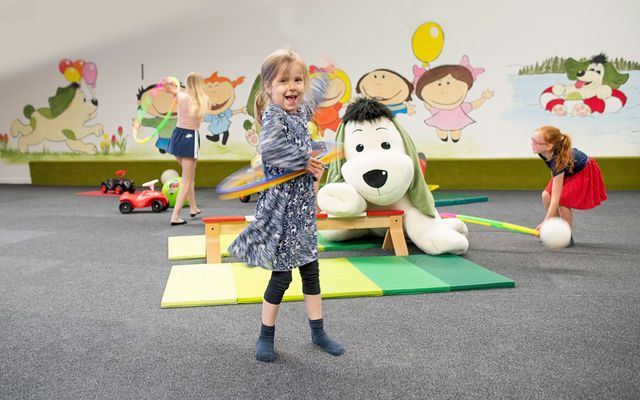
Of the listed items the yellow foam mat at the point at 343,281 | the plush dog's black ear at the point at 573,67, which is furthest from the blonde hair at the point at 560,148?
the plush dog's black ear at the point at 573,67

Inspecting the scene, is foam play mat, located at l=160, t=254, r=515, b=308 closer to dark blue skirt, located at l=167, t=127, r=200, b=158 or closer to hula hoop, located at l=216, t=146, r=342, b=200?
hula hoop, located at l=216, t=146, r=342, b=200

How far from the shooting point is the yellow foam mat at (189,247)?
340cm

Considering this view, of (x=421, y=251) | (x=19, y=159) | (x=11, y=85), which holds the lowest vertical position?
(x=19, y=159)

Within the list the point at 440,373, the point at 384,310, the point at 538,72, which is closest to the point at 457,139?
the point at 538,72

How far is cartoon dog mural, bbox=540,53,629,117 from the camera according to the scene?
24.1 ft

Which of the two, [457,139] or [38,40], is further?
[38,40]

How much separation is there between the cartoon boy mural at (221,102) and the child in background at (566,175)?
18.1ft

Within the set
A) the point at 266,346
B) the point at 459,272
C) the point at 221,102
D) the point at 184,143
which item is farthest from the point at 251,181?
the point at 221,102

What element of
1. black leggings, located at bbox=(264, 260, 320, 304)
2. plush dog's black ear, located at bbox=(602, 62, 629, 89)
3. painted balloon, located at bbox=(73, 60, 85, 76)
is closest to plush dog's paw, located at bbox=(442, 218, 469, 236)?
black leggings, located at bbox=(264, 260, 320, 304)

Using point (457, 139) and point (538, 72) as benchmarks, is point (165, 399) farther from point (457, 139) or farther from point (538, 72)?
point (538, 72)

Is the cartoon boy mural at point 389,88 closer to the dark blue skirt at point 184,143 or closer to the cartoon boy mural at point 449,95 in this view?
the cartoon boy mural at point 449,95

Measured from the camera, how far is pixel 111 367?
181 centimetres

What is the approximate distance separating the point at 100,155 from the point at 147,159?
0.91m

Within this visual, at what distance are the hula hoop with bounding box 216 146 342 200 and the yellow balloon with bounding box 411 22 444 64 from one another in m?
5.95
